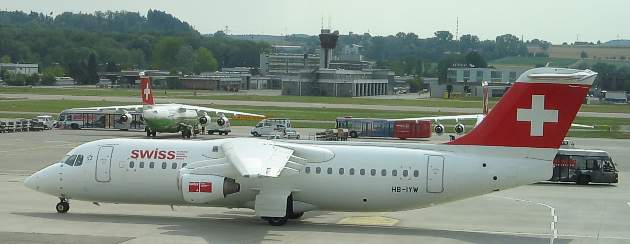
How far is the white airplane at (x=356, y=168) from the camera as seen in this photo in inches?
1244

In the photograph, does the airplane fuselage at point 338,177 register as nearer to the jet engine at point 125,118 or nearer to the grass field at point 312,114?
the jet engine at point 125,118

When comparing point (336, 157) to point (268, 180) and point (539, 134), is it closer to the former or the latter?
point (268, 180)

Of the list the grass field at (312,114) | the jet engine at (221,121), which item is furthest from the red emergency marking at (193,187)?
the grass field at (312,114)

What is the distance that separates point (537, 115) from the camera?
31.7m

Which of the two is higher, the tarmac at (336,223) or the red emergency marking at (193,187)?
the red emergency marking at (193,187)

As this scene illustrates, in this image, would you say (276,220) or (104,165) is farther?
(104,165)

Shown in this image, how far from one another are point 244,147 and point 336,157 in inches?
135

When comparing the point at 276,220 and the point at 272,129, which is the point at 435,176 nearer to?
the point at 276,220

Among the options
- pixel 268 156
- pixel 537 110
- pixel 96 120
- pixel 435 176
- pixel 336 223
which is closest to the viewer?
pixel 268 156

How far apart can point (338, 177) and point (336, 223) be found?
2.01 metres

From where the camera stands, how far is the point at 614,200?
43031 mm

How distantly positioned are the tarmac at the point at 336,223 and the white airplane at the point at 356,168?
0.93m

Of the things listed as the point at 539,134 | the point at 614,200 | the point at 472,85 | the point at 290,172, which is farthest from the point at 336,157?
the point at 472,85

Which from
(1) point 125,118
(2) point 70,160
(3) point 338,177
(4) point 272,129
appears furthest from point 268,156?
(1) point 125,118
